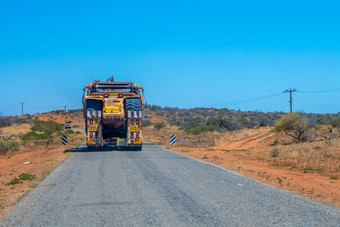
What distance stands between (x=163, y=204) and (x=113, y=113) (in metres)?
15.0

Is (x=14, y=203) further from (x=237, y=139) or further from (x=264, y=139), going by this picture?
(x=237, y=139)

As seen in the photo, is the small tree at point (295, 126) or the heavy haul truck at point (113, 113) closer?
the heavy haul truck at point (113, 113)

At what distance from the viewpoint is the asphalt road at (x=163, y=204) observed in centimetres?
667

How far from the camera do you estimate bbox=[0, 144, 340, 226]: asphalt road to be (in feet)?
21.9

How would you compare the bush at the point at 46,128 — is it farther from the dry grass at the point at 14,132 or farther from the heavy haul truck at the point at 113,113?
the heavy haul truck at the point at 113,113

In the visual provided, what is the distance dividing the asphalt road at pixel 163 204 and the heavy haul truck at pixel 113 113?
1017 centimetres

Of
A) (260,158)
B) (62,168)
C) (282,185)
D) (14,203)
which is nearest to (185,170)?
(282,185)

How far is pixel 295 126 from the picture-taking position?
86.4ft

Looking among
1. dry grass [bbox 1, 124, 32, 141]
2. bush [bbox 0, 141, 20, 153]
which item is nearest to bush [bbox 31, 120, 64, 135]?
dry grass [bbox 1, 124, 32, 141]

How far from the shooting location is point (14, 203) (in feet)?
27.7

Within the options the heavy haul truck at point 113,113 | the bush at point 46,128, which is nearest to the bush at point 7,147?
the heavy haul truck at point 113,113

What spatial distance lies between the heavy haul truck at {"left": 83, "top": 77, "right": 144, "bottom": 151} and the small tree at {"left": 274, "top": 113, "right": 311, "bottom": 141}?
11.5 metres

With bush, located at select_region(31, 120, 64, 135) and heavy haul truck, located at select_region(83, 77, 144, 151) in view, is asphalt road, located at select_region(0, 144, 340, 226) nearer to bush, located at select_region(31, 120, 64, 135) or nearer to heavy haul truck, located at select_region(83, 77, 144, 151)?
heavy haul truck, located at select_region(83, 77, 144, 151)

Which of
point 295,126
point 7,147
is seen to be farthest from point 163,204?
point 7,147
